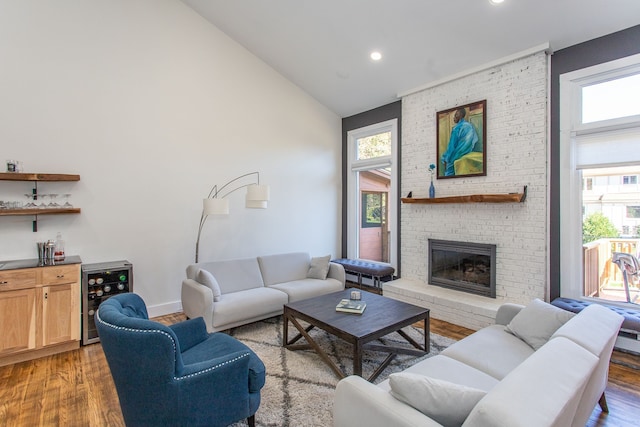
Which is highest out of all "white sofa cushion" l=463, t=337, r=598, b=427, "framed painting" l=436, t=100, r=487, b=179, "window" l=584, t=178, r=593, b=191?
"framed painting" l=436, t=100, r=487, b=179

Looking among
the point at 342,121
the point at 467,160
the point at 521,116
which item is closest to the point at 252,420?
the point at 467,160

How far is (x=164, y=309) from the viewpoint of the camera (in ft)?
14.4

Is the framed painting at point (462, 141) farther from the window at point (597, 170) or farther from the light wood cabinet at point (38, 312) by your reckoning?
the light wood cabinet at point (38, 312)

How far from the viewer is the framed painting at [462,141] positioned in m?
4.38

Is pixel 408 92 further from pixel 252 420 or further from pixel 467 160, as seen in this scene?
pixel 252 420

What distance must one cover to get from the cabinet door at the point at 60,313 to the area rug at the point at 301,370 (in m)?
1.60

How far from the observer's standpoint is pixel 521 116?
4.01 meters

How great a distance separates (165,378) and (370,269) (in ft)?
13.3

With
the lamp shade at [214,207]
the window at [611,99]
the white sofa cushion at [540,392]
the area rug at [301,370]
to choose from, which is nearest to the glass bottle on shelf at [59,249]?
the lamp shade at [214,207]

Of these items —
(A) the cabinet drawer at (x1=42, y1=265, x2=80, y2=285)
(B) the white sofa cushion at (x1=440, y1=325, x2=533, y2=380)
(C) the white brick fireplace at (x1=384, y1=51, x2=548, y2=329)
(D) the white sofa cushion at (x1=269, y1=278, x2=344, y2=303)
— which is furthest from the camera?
(D) the white sofa cushion at (x1=269, y1=278, x2=344, y2=303)

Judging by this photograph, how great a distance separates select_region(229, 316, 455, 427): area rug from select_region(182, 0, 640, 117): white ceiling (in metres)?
3.54

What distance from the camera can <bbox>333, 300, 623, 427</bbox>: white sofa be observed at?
1134 mm

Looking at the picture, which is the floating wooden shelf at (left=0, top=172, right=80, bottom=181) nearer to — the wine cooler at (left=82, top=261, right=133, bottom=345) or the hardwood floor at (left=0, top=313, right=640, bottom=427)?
the wine cooler at (left=82, top=261, right=133, bottom=345)

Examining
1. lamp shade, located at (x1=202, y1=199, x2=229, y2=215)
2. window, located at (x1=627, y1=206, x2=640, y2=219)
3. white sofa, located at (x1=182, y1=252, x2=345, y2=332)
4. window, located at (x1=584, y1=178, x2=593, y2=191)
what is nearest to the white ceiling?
window, located at (x1=584, y1=178, x2=593, y2=191)
